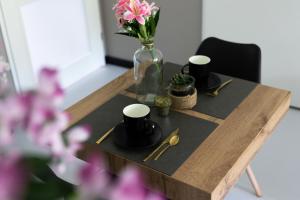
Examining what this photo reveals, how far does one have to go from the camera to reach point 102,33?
3389 mm

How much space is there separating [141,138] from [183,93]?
264mm

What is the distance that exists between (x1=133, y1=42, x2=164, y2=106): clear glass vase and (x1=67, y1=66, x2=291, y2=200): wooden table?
4.6 inches

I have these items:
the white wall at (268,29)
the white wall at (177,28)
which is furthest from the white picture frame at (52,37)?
the white wall at (268,29)

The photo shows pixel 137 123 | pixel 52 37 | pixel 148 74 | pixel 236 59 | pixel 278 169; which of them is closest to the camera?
pixel 137 123

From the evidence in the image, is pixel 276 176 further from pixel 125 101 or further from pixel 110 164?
pixel 110 164

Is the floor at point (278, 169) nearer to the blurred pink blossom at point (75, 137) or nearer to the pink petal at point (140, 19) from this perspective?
the pink petal at point (140, 19)

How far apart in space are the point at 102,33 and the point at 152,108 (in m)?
2.01

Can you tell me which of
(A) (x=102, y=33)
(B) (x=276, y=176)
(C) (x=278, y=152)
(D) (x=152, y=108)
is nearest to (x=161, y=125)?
(D) (x=152, y=108)

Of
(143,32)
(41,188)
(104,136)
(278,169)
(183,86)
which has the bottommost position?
(278,169)

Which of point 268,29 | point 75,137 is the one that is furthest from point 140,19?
point 268,29

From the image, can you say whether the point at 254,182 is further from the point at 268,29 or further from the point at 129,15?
the point at 129,15

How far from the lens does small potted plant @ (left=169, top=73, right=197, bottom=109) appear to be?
1456 millimetres

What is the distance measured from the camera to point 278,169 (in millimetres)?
2225

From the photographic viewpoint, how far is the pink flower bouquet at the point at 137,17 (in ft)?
4.38
